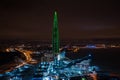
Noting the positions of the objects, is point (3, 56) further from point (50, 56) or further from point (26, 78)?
point (26, 78)

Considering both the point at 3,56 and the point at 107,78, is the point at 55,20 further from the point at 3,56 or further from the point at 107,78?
the point at 3,56

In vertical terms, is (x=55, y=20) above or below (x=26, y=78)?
above

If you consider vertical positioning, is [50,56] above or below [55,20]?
below

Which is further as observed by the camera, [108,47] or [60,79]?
[108,47]

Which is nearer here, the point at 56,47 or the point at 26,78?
the point at 26,78

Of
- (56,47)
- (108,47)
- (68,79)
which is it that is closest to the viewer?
(68,79)

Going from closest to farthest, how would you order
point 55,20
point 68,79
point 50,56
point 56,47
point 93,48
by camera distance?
point 68,79, point 55,20, point 56,47, point 50,56, point 93,48

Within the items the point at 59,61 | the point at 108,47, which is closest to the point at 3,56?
the point at 59,61

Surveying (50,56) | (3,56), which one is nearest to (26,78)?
(50,56)

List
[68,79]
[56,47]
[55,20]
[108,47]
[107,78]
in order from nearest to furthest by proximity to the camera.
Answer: [68,79] < [107,78] < [55,20] < [56,47] < [108,47]
